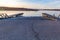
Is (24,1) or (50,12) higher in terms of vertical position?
(24,1)

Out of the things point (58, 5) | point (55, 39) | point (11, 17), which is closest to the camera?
point (55, 39)

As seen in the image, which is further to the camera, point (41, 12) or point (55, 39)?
point (41, 12)

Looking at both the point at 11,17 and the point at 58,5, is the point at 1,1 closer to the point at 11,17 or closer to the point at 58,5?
the point at 11,17

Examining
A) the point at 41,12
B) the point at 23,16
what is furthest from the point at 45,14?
the point at 23,16

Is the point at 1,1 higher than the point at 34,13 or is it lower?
higher

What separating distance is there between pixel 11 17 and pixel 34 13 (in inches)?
11.6

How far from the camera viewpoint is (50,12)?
5.56 feet

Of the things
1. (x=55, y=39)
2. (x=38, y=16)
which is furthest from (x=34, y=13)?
(x=55, y=39)

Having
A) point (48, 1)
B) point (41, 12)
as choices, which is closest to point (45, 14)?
point (41, 12)

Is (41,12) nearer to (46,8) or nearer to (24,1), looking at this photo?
(46,8)

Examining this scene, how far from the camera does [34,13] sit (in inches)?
65.9

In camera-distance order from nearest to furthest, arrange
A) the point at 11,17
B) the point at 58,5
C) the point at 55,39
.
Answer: the point at 55,39 → the point at 11,17 → the point at 58,5

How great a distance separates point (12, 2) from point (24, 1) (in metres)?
0.15

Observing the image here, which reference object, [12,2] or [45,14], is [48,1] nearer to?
[45,14]
